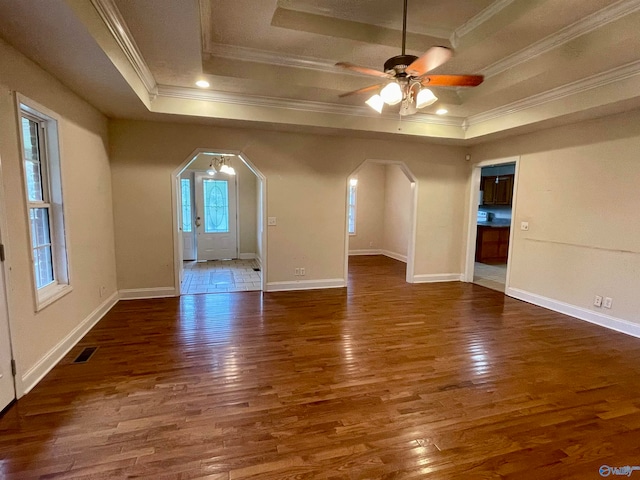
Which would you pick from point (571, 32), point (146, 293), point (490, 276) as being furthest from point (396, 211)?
point (146, 293)

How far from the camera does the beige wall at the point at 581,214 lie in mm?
3596

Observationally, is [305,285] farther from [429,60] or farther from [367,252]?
[367,252]

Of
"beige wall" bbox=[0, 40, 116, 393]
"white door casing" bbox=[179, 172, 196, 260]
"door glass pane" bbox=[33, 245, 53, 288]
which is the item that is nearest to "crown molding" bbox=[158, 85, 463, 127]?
"beige wall" bbox=[0, 40, 116, 393]

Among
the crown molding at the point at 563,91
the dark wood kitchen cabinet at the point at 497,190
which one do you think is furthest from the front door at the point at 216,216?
the dark wood kitchen cabinet at the point at 497,190

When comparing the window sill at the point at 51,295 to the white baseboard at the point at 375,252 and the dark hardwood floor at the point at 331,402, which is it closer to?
the dark hardwood floor at the point at 331,402

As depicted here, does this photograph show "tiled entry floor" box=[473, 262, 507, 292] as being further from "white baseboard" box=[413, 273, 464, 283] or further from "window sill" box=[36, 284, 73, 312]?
"window sill" box=[36, 284, 73, 312]

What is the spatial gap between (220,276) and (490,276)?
210 inches

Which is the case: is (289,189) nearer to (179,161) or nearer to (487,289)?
(179,161)

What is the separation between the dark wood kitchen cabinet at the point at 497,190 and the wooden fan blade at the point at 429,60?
657 cm

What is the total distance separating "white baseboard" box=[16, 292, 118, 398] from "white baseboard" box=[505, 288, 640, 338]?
5.72 m

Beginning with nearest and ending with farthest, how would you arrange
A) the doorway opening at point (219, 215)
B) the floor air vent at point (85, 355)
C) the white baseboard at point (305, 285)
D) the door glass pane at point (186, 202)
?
1. the floor air vent at point (85, 355)
2. the white baseboard at point (305, 285)
3. the doorway opening at point (219, 215)
4. the door glass pane at point (186, 202)

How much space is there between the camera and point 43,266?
113 inches

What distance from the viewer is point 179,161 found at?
4.54 m

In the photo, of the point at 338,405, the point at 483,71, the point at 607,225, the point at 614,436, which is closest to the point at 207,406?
the point at 338,405
